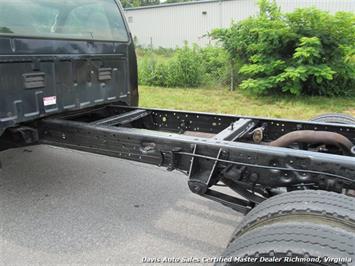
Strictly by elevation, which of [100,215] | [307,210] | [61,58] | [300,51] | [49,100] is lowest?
[100,215]

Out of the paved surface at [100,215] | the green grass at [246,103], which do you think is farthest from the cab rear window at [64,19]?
the green grass at [246,103]

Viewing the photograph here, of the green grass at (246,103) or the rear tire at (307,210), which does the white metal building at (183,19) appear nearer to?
the green grass at (246,103)

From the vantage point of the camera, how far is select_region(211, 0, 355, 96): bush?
8.04 metres

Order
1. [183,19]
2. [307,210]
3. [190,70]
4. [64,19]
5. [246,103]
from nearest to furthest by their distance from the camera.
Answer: [307,210]
[64,19]
[246,103]
[190,70]
[183,19]

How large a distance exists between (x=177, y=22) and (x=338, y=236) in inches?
939

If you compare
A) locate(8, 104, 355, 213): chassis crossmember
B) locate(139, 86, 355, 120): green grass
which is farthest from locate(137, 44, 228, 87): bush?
locate(8, 104, 355, 213): chassis crossmember

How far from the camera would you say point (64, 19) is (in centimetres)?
374

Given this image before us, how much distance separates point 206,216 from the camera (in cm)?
350

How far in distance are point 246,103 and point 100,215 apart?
5.62 metres

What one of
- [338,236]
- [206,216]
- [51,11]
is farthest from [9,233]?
[338,236]

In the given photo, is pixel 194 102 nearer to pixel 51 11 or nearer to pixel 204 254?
pixel 51 11

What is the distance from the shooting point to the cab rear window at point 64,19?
3.19 metres

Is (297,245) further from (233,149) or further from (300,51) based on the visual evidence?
(300,51)

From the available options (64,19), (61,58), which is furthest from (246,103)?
(61,58)
